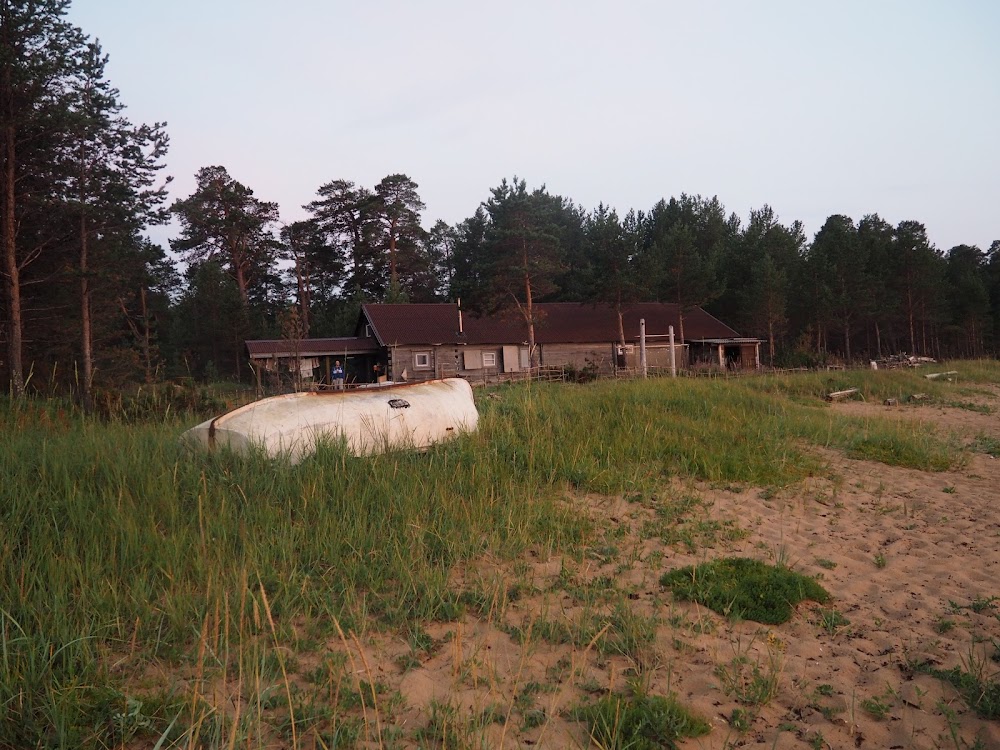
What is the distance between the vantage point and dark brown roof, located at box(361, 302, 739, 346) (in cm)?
3394

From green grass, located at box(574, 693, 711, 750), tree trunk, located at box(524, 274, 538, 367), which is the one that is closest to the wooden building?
tree trunk, located at box(524, 274, 538, 367)

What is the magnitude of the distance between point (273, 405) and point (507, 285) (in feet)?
82.4

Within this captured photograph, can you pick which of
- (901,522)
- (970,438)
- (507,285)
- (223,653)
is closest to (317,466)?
(223,653)

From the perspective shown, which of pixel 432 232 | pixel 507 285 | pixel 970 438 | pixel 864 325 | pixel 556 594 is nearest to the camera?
pixel 556 594

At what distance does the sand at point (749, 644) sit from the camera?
2953mm

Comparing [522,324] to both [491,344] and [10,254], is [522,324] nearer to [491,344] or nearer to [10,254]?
[491,344]

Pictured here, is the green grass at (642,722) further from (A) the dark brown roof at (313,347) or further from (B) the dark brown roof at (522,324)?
(A) the dark brown roof at (313,347)

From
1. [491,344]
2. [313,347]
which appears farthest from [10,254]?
[491,344]

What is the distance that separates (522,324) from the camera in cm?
3547

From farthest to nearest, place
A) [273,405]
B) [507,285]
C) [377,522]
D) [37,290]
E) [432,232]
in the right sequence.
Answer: [432,232]
[507,285]
[37,290]
[273,405]
[377,522]

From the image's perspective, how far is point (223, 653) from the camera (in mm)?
3180

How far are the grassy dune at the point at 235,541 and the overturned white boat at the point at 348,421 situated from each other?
265 mm

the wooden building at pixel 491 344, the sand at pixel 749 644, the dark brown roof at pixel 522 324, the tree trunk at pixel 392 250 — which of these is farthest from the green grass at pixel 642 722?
the tree trunk at pixel 392 250

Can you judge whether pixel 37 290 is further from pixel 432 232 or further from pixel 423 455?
pixel 432 232
